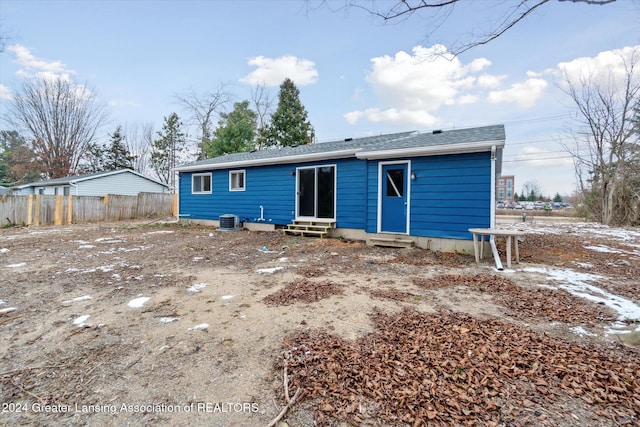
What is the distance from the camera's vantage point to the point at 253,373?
207 centimetres

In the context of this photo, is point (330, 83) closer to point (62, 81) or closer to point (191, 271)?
point (191, 271)

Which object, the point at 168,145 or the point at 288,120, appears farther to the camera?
the point at 168,145

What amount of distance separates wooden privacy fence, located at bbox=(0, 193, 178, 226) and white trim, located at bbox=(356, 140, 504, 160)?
45.1ft

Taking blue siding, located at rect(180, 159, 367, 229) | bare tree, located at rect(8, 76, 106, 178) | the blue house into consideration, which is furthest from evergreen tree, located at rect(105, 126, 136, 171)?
the blue house

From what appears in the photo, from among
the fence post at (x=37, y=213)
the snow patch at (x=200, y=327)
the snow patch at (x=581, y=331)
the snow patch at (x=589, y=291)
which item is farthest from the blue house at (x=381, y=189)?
the fence post at (x=37, y=213)

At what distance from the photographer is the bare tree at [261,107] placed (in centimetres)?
2489

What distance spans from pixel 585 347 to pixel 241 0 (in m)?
9.70

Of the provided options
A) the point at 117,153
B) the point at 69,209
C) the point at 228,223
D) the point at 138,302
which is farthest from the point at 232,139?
the point at 138,302

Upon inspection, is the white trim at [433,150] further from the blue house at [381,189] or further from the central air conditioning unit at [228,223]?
the central air conditioning unit at [228,223]

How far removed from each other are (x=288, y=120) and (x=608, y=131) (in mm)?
19702

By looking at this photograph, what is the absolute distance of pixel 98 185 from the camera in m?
19.2

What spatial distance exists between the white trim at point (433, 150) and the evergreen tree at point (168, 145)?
85.9 feet

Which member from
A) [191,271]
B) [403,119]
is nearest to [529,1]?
[191,271]

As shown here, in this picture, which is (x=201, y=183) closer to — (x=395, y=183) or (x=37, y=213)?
(x=37, y=213)
